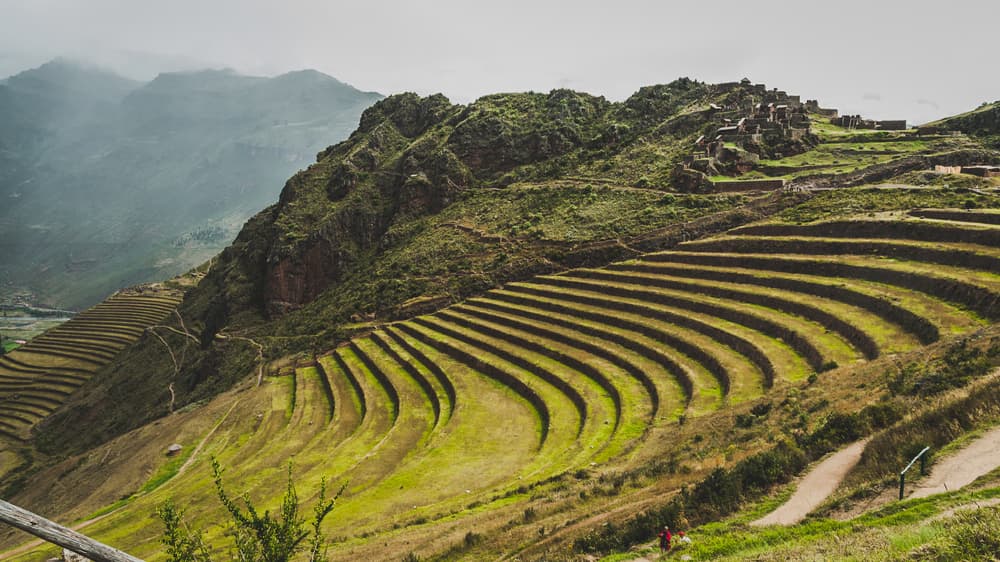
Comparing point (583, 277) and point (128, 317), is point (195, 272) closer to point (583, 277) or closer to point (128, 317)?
point (128, 317)

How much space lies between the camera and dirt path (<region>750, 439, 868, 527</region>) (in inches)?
330

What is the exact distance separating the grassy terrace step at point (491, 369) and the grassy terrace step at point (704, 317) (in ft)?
24.4

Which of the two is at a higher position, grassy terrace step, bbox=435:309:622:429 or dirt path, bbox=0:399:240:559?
grassy terrace step, bbox=435:309:622:429

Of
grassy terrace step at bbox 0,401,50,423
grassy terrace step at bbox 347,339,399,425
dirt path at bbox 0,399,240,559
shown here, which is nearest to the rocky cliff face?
grassy terrace step at bbox 347,339,399,425

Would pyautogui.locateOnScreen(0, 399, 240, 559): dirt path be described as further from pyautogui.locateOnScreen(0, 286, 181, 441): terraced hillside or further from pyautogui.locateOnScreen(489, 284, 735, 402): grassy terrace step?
pyautogui.locateOnScreen(0, 286, 181, 441): terraced hillside

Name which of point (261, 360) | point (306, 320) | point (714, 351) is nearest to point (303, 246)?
point (306, 320)

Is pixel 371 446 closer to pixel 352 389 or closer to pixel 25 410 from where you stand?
pixel 352 389

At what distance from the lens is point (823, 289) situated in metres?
21.5

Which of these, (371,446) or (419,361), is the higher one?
(419,361)

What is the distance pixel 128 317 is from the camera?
8356 cm

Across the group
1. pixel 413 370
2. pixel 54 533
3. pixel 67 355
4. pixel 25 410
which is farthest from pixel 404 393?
pixel 67 355

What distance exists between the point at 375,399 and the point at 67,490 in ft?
73.5

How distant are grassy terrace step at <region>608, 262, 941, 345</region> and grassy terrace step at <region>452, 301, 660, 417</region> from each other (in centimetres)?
652

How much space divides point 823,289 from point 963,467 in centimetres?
1562
